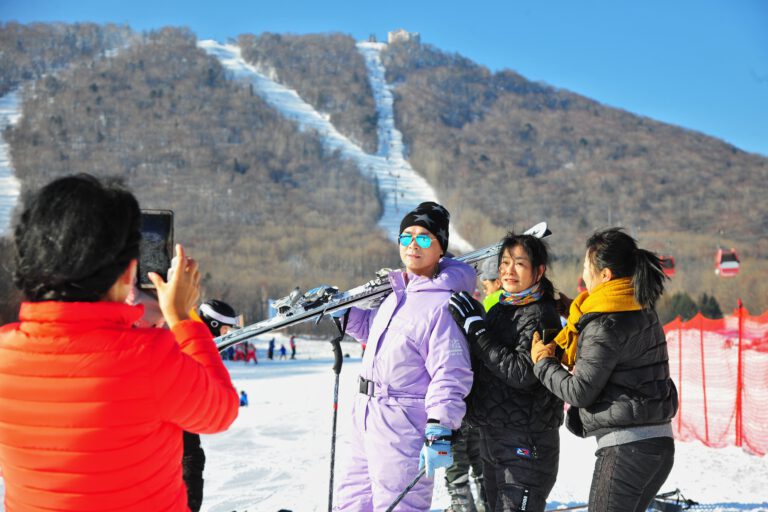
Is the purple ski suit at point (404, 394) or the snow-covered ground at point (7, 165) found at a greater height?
the snow-covered ground at point (7, 165)

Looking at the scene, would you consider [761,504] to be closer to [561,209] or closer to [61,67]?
[561,209]

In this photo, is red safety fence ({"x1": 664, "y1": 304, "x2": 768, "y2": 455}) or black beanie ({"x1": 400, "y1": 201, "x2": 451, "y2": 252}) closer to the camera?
black beanie ({"x1": 400, "y1": 201, "x2": 451, "y2": 252})

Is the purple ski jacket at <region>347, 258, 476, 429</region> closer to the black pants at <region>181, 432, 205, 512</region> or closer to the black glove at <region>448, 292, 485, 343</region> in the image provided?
the black glove at <region>448, 292, 485, 343</region>

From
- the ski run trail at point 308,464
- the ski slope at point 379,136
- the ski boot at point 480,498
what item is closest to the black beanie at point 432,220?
the ski run trail at point 308,464

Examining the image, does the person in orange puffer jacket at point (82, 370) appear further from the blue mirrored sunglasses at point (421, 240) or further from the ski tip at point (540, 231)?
the ski tip at point (540, 231)

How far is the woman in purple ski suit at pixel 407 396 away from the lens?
2785mm

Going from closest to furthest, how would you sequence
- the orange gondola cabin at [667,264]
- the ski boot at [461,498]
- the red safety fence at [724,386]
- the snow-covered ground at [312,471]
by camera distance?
the orange gondola cabin at [667,264]
the ski boot at [461,498]
the snow-covered ground at [312,471]
the red safety fence at [724,386]

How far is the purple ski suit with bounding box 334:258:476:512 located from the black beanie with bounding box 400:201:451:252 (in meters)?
0.23

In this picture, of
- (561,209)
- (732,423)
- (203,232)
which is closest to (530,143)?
(561,209)

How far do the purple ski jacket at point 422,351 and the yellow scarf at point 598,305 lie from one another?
418 millimetres

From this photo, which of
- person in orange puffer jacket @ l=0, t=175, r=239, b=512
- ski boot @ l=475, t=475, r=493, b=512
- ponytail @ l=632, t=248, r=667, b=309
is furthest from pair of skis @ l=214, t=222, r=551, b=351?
person in orange puffer jacket @ l=0, t=175, r=239, b=512

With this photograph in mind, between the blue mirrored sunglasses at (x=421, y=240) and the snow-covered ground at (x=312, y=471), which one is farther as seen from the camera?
the snow-covered ground at (x=312, y=471)

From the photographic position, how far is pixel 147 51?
17650 centimetres

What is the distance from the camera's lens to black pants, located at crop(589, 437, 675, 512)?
269 cm
